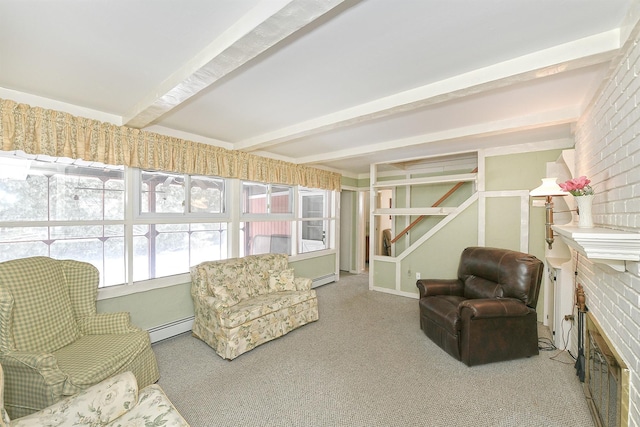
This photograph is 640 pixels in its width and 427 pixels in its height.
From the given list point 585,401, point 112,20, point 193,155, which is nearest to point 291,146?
point 193,155

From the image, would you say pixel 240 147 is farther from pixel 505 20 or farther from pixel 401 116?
pixel 505 20

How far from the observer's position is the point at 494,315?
8.00ft

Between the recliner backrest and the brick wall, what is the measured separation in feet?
1.78

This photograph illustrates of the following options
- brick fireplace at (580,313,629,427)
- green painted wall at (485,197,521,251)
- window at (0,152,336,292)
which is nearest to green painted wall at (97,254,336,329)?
window at (0,152,336,292)

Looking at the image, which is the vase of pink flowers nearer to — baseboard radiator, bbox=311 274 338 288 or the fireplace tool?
the fireplace tool

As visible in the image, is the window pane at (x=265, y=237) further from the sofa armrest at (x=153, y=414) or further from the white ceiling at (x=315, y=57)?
the sofa armrest at (x=153, y=414)

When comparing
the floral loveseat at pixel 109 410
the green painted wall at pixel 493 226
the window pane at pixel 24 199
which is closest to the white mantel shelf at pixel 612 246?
the floral loveseat at pixel 109 410

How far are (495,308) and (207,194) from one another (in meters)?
3.46

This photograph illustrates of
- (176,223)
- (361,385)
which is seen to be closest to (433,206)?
(361,385)

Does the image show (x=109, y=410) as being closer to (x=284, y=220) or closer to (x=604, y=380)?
(x=604, y=380)

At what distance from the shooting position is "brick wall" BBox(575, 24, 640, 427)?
4.23 feet

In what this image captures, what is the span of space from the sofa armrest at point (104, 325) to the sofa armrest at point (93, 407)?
3.30ft

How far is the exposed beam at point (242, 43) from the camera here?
3.71 ft

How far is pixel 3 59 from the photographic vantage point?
1.70 m
